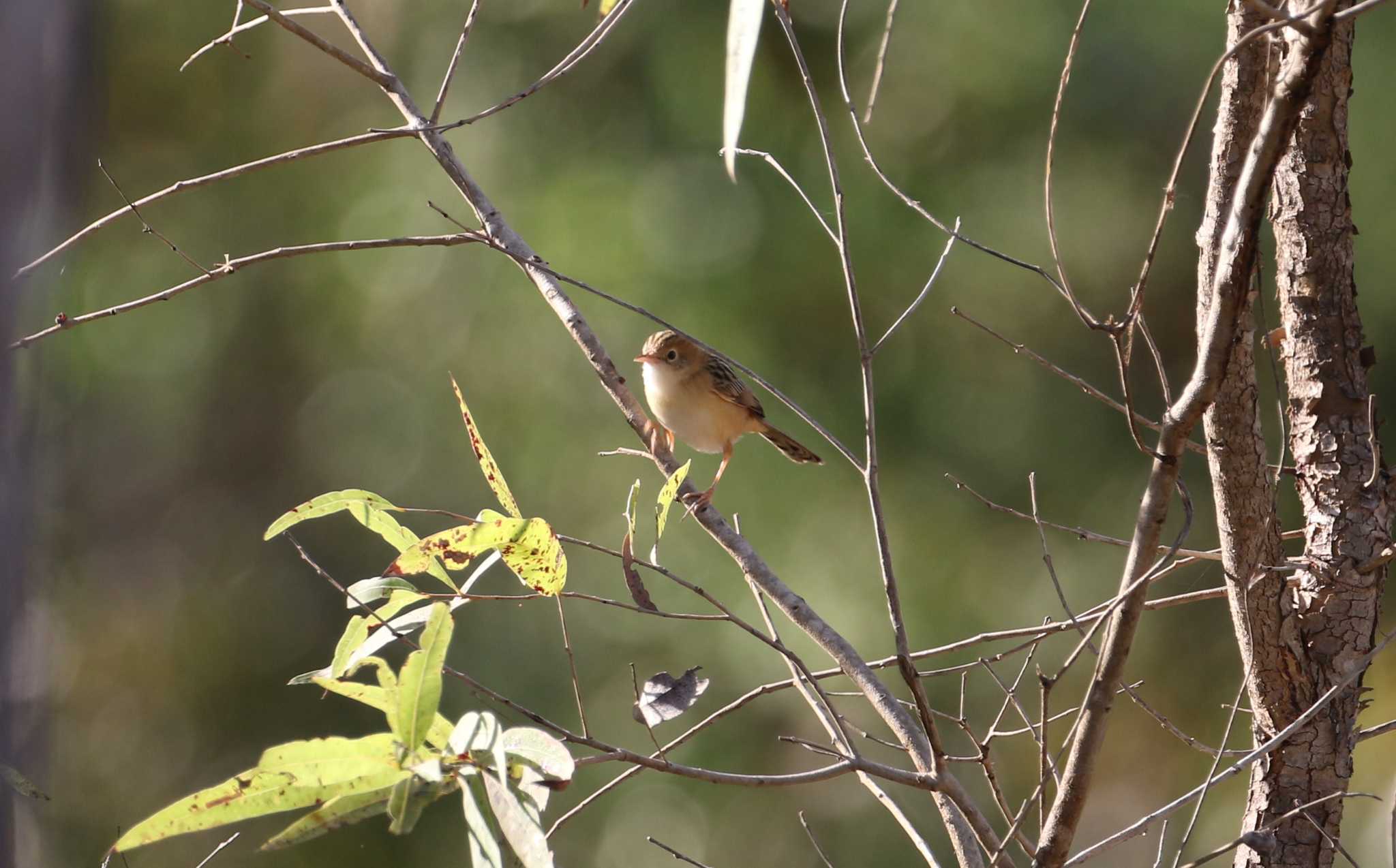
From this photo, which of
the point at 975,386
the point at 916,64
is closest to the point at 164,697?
the point at 975,386

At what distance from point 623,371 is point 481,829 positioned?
5392 millimetres

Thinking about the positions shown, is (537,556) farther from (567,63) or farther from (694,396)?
(694,396)

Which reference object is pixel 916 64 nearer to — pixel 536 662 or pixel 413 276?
pixel 413 276

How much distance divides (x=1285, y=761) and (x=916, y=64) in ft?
18.2

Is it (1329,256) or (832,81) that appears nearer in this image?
(1329,256)

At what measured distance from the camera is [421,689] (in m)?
1.56

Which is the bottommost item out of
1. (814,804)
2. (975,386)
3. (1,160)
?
(814,804)

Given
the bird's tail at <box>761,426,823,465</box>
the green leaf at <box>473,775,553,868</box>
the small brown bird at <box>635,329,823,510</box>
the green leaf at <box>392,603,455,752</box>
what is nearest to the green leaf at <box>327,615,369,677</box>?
the green leaf at <box>392,603,455,752</box>

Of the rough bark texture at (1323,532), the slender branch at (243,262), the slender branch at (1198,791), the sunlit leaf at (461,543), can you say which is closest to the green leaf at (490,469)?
the sunlit leaf at (461,543)

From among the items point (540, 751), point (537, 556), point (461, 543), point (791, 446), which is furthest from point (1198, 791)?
point (791, 446)

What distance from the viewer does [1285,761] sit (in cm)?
217

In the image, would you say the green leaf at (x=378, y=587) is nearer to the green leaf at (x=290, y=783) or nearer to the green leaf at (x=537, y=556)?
the green leaf at (x=537, y=556)

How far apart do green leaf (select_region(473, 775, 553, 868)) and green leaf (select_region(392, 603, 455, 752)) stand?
11 centimetres

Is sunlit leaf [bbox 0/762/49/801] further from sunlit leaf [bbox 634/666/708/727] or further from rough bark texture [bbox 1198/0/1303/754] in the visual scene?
rough bark texture [bbox 1198/0/1303/754]
